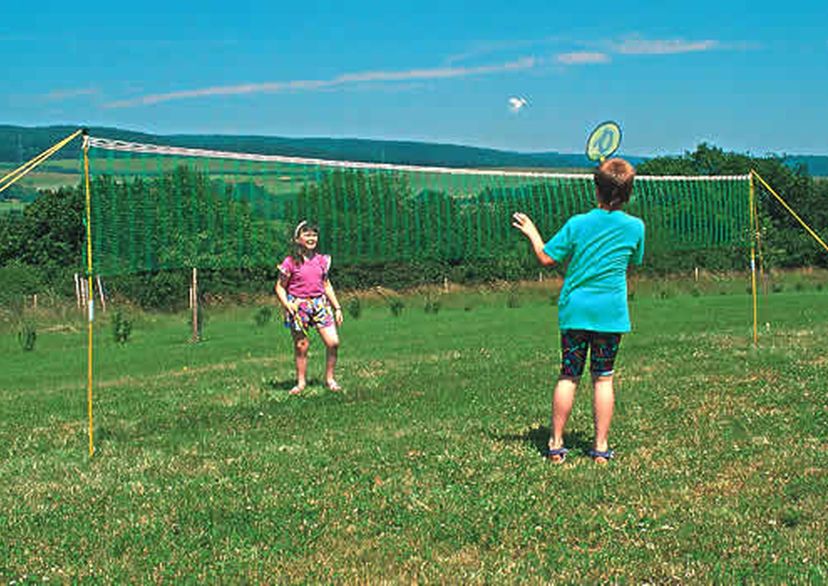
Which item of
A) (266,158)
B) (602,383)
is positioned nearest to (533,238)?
(602,383)

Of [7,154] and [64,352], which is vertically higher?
[7,154]

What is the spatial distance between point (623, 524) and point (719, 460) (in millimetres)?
1893

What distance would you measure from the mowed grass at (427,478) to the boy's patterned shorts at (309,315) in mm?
848

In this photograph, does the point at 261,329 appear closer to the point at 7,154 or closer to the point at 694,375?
the point at 694,375

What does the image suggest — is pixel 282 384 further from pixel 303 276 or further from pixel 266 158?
pixel 266 158

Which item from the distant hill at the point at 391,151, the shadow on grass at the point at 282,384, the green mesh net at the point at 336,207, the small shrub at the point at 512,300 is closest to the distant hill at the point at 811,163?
the distant hill at the point at 391,151

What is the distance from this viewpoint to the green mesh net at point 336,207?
1284cm

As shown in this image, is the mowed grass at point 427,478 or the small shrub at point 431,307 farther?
the small shrub at point 431,307

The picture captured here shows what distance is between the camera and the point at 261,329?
25.3 m

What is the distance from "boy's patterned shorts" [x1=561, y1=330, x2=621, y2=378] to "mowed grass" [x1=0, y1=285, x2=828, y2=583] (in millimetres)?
683

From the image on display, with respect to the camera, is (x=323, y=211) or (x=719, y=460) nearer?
(x=719, y=460)

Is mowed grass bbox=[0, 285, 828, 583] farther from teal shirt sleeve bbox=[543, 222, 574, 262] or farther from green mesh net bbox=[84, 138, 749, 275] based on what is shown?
green mesh net bbox=[84, 138, 749, 275]

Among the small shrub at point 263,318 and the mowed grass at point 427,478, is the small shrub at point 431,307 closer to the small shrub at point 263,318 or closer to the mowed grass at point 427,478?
the small shrub at point 263,318

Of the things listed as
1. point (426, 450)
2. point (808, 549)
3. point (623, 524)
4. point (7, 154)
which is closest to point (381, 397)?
point (426, 450)
